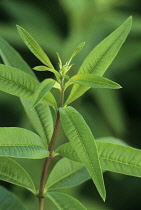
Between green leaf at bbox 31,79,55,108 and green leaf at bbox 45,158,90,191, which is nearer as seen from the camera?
green leaf at bbox 31,79,55,108

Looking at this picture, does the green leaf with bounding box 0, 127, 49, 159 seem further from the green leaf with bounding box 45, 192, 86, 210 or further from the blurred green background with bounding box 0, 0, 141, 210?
the blurred green background with bounding box 0, 0, 141, 210

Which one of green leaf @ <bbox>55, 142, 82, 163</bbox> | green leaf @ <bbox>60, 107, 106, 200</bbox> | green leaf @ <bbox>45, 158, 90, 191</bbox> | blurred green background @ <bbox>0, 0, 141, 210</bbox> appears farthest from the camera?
blurred green background @ <bbox>0, 0, 141, 210</bbox>

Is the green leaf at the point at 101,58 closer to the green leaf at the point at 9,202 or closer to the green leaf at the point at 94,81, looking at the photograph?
the green leaf at the point at 94,81

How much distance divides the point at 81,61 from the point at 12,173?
74cm

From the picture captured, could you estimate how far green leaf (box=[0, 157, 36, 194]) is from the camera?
2.30 feet

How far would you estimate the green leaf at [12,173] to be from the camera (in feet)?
2.30

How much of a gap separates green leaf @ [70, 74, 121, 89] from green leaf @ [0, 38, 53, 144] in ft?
0.45

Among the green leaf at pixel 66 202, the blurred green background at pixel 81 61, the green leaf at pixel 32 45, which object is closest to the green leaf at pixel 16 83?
the green leaf at pixel 32 45

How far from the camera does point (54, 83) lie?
1.97 ft

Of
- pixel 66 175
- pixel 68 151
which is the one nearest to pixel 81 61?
pixel 66 175

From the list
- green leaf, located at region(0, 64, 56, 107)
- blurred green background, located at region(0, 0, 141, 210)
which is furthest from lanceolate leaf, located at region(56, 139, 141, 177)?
blurred green background, located at region(0, 0, 141, 210)

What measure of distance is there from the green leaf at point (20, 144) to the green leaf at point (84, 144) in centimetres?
8

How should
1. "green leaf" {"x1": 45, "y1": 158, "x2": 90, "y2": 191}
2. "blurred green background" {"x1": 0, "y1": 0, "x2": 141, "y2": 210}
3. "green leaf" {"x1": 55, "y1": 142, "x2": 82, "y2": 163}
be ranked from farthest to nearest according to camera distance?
1. "blurred green background" {"x1": 0, "y1": 0, "x2": 141, "y2": 210}
2. "green leaf" {"x1": 45, "y1": 158, "x2": 90, "y2": 191}
3. "green leaf" {"x1": 55, "y1": 142, "x2": 82, "y2": 163}

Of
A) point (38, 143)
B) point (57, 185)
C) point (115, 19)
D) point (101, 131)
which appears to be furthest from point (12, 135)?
point (115, 19)
